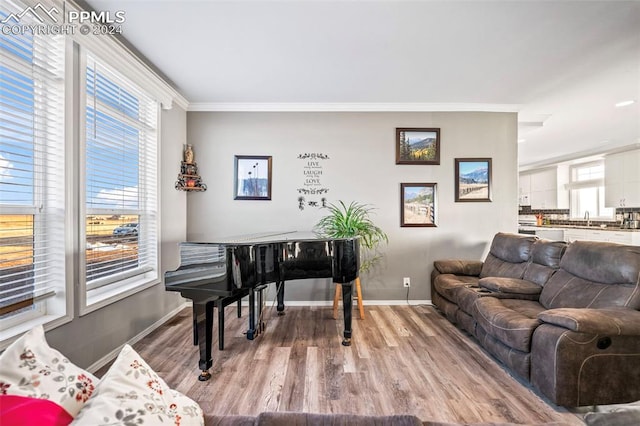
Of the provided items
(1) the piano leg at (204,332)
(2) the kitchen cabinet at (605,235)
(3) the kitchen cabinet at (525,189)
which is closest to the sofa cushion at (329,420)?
(1) the piano leg at (204,332)

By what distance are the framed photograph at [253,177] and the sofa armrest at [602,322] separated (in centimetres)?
299

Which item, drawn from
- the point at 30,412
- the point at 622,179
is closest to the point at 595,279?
the point at 30,412

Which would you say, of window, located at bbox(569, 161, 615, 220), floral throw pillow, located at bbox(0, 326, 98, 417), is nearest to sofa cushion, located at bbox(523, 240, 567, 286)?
floral throw pillow, located at bbox(0, 326, 98, 417)

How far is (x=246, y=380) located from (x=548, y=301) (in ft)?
8.34

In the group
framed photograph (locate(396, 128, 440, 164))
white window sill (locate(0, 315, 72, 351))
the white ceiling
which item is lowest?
white window sill (locate(0, 315, 72, 351))

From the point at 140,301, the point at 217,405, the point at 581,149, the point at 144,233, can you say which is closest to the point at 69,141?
the point at 144,233

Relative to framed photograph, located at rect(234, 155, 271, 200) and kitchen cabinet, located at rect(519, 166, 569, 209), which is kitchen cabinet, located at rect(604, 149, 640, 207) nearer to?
kitchen cabinet, located at rect(519, 166, 569, 209)

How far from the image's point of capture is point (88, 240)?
6.78 feet

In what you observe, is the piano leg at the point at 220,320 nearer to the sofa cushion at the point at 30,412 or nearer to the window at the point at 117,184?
the window at the point at 117,184

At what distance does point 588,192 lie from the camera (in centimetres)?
602

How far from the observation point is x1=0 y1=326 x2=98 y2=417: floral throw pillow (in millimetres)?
611

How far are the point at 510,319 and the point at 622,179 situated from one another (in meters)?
5.76

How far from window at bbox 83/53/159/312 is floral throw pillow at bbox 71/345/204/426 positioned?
67.0 inches

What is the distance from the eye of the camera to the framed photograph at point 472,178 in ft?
11.5
